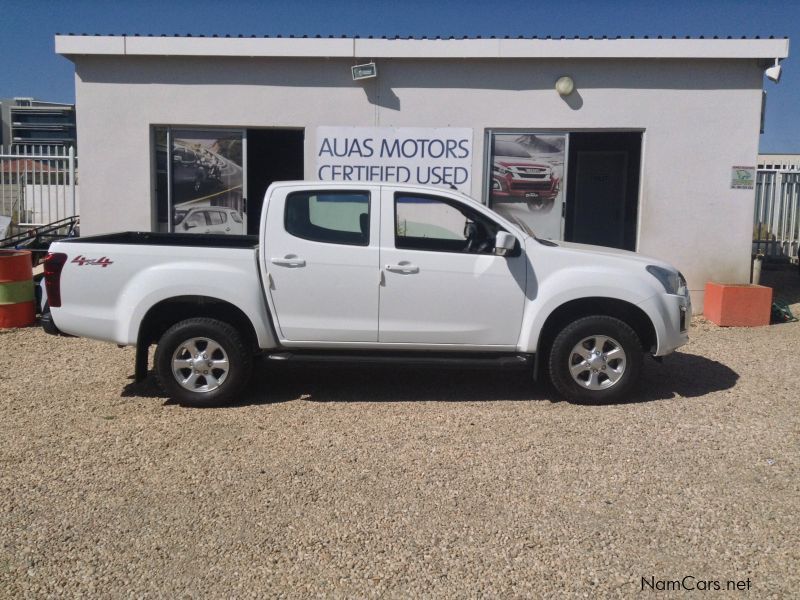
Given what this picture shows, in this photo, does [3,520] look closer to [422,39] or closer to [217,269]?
[217,269]

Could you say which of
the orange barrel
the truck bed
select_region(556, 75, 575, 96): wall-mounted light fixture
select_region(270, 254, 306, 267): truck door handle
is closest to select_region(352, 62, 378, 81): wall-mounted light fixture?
select_region(556, 75, 575, 96): wall-mounted light fixture

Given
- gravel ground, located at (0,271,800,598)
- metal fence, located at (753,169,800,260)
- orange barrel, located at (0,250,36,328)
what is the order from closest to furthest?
gravel ground, located at (0,271,800,598)
orange barrel, located at (0,250,36,328)
metal fence, located at (753,169,800,260)

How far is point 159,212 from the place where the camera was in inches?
433

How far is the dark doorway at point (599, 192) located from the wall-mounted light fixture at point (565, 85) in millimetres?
4247

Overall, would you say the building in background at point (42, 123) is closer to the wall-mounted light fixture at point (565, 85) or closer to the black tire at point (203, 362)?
the wall-mounted light fixture at point (565, 85)

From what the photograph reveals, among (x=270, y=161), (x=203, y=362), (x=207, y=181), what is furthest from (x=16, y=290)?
(x=270, y=161)

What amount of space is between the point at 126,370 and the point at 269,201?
8.39ft

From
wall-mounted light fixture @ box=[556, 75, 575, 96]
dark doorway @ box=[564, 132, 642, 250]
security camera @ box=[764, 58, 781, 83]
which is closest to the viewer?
security camera @ box=[764, 58, 781, 83]

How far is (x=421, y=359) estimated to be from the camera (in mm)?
6242

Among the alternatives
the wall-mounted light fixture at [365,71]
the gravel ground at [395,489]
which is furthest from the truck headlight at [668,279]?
the wall-mounted light fixture at [365,71]

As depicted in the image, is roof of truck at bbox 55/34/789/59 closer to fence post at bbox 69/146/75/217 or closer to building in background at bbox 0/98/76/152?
fence post at bbox 69/146/75/217

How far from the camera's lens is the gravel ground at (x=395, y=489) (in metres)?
3.58

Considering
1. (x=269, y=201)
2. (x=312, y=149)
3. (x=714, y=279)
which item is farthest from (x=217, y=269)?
(x=714, y=279)

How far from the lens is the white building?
408 inches
